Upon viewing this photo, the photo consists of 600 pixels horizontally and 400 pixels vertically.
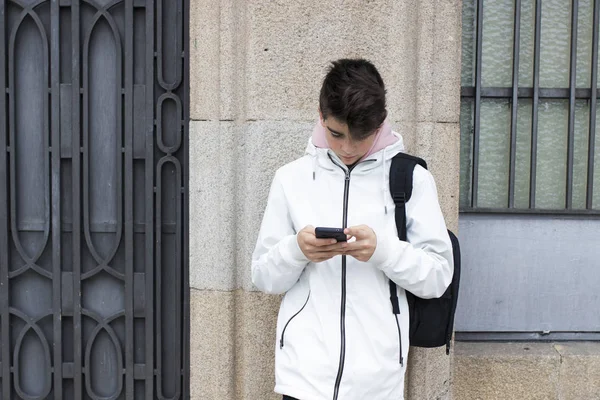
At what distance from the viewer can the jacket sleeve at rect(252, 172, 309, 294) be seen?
2782 mm

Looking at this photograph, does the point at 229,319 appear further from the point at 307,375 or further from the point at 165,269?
the point at 307,375

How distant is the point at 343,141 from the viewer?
8.80ft

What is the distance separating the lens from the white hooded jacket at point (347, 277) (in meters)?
2.72

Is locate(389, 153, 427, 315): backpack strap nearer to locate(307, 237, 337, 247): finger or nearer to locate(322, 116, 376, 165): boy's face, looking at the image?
locate(322, 116, 376, 165): boy's face

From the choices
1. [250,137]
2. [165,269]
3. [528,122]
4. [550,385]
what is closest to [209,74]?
[250,137]

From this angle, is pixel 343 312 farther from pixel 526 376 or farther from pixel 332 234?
pixel 526 376

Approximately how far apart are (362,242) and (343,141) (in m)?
0.39

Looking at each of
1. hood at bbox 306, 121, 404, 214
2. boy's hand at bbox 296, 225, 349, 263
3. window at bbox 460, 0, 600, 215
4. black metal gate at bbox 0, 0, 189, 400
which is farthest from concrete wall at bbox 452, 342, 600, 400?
boy's hand at bbox 296, 225, 349, 263

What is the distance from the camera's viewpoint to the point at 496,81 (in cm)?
434

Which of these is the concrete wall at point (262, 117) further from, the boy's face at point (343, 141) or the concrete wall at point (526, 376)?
the boy's face at point (343, 141)

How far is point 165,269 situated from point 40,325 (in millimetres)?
812

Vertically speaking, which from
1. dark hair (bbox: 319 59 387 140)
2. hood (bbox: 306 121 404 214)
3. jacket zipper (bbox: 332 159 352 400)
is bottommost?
jacket zipper (bbox: 332 159 352 400)

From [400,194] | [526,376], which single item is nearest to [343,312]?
[400,194]

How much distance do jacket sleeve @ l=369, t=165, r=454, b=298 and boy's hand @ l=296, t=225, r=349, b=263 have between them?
0.17 meters
